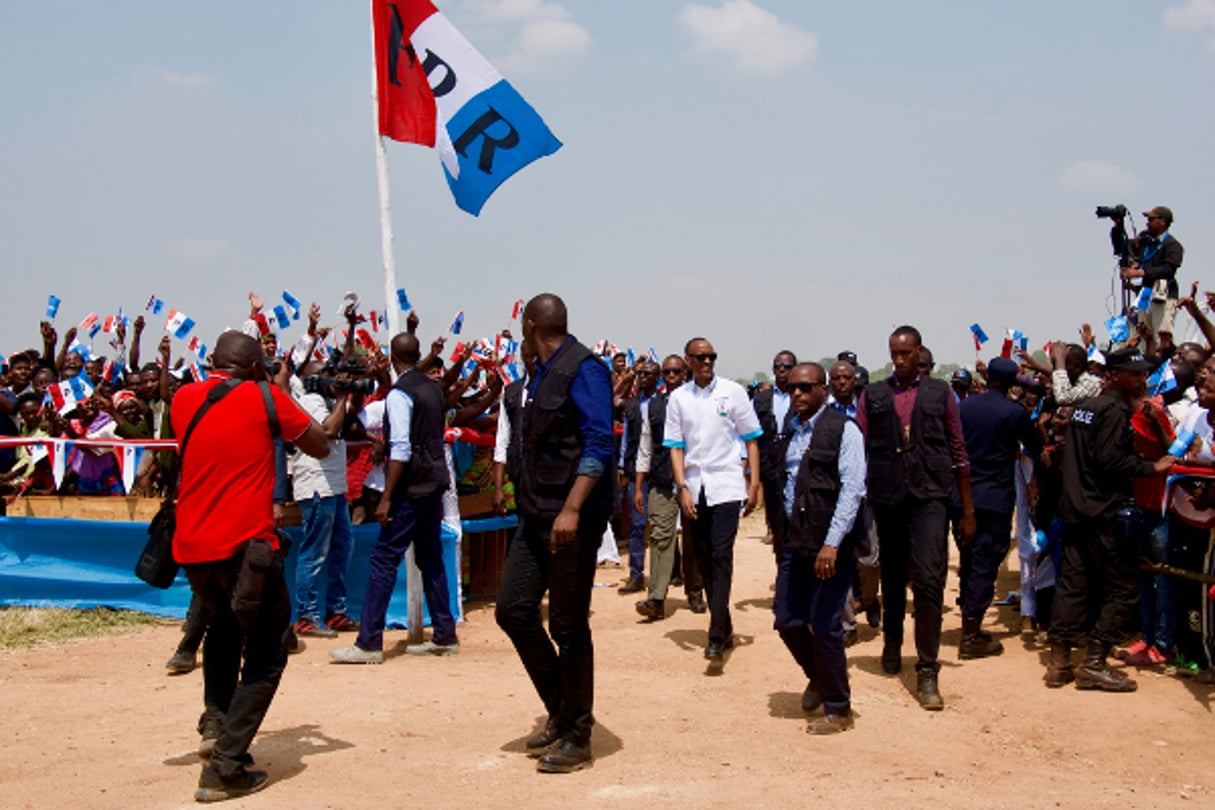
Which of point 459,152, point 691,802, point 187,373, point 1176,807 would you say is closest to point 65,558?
point 187,373

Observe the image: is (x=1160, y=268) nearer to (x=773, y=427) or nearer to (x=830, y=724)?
(x=773, y=427)

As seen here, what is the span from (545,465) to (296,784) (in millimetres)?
1904

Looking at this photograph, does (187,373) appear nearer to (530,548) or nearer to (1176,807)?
(530,548)

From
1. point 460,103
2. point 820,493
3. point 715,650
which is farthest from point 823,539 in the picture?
point 460,103

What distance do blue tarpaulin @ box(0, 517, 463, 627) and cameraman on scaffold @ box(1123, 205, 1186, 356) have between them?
23.8ft

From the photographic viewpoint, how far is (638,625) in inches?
383

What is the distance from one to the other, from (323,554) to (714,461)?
10.2 feet

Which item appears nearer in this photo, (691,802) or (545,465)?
(691,802)

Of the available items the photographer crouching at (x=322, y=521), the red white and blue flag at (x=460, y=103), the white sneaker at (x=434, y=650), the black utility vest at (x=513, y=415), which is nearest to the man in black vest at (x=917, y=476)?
the black utility vest at (x=513, y=415)

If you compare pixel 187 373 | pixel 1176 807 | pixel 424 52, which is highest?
pixel 424 52

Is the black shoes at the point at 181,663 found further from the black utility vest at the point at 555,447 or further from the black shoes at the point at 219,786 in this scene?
the black utility vest at the point at 555,447

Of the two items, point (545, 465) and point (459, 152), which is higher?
point (459, 152)

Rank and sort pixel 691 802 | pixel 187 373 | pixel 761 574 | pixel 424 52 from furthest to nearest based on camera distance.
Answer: pixel 761 574
pixel 187 373
pixel 424 52
pixel 691 802

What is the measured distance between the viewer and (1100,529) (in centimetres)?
760
